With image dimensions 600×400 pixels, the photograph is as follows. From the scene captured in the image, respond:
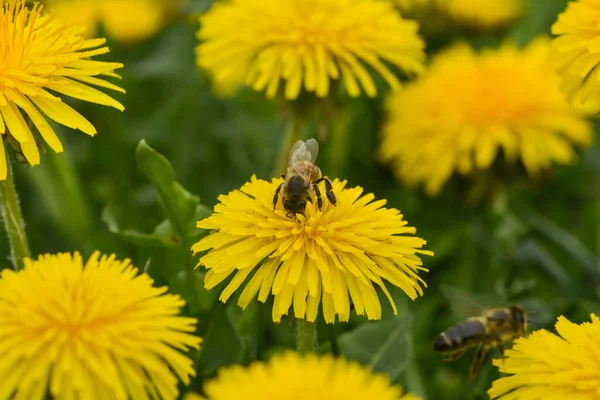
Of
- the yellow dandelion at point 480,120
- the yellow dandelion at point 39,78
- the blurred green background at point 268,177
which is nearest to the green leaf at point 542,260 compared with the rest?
the blurred green background at point 268,177

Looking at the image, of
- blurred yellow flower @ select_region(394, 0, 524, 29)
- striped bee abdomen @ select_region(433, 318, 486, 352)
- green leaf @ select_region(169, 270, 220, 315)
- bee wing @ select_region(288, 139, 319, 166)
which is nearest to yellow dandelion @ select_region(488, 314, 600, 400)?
striped bee abdomen @ select_region(433, 318, 486, 352)

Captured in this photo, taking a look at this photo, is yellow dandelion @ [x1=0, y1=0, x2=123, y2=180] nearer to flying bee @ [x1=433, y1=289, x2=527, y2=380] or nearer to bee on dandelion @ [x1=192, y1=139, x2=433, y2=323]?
bee on dandelion @ [x1=192, y1=139, x2=433, y2=323]

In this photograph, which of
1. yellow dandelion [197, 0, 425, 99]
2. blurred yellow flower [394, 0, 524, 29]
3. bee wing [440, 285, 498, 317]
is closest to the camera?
bee wing [440, 285, 498, 317]

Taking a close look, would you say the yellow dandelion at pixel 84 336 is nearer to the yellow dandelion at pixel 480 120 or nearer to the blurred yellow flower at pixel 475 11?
the yellow dandelion at pixel 480 120

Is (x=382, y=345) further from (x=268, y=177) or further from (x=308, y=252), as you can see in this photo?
(x=268, y=177)

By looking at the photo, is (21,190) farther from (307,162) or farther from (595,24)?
(595,24)

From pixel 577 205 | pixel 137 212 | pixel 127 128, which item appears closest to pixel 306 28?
pixel 137 212

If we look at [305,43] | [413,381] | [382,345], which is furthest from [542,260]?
[305,43]
